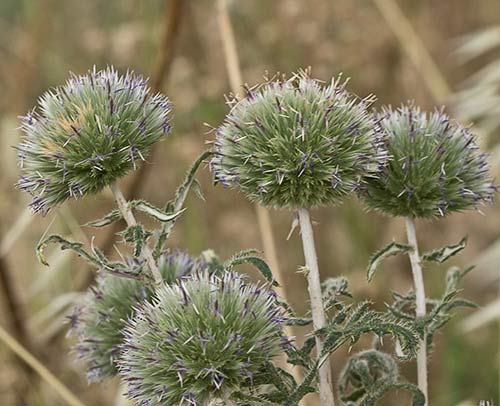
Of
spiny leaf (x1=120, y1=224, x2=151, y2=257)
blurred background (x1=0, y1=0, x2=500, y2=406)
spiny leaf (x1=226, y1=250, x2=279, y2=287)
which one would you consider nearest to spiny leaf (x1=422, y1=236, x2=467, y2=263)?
spiny leaf (x1=226, y1=250, x2=279, y2=287)

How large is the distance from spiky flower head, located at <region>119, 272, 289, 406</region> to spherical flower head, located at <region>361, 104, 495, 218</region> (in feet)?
1.38

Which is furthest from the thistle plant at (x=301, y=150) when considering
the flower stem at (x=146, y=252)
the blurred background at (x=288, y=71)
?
the blurred background at (x=288, y=71)

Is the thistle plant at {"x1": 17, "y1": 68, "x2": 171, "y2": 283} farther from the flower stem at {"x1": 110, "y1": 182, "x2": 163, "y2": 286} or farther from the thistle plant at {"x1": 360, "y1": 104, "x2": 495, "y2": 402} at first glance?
the thistle plant at {"x1": 360, "y1": 104, "x2": 495, "y2": 402}

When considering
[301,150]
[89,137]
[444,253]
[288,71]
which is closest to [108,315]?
[89,137]

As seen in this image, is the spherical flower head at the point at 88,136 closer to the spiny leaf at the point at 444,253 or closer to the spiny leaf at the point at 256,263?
the spiny leaf at the point at 256,263

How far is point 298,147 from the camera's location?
1.74 metres

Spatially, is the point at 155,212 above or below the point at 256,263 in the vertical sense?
above

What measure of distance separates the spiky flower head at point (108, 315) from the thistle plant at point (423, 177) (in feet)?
1.62

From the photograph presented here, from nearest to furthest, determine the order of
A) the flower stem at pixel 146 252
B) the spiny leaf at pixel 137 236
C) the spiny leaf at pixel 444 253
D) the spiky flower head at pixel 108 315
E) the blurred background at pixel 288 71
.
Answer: the spiny leaf at pixel 137 236 → the flower stem at pixel 146 252 → the spiny leaf at pixel 444 253 → the spiky flower head at pixel 108 315 → the blurred background at pixel 288 71

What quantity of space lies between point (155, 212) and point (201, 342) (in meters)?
0.28

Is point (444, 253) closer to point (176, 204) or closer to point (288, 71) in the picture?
point (176, 204)

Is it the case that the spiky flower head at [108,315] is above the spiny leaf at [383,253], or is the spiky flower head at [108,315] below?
above

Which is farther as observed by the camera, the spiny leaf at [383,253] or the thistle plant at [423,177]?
the thistle plant at [423,177]

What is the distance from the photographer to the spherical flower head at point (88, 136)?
1765mm
